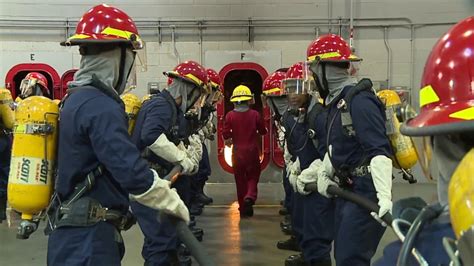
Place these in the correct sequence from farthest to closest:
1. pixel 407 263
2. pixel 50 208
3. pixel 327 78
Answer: pixel 327 78, pixel 50 208, pixel 407 263

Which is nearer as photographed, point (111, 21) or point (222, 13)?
point (111, 21)

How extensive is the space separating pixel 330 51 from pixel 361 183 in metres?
1.19

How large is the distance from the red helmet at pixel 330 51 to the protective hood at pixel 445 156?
2.86 meters

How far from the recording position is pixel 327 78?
13.3 feet

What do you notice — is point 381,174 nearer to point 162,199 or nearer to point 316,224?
point 162,199

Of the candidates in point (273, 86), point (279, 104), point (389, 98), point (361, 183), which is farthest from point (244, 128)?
point (361, 183)

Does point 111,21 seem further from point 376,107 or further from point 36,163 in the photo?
point 376,107

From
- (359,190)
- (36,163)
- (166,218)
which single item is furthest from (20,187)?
(359,190)

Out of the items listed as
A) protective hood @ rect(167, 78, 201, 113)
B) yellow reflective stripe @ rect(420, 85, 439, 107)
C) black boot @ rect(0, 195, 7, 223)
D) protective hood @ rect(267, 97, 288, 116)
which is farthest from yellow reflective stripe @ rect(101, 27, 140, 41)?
A: protective hood @ rect(267, 97, 288, 116)

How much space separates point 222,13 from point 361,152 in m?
7.78

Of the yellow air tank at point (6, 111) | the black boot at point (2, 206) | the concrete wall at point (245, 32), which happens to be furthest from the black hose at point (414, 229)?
the concrete wall at point (245, 32)

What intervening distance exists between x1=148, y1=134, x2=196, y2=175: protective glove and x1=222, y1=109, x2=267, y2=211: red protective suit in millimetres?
3479

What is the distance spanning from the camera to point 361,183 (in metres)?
3.45

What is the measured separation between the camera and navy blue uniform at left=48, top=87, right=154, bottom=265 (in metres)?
2.47
